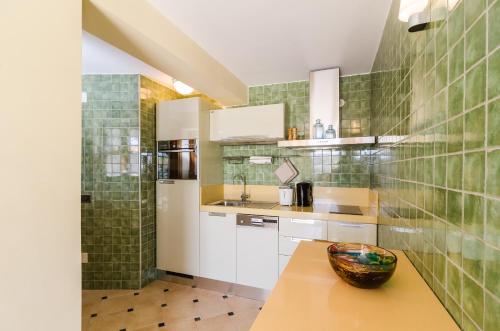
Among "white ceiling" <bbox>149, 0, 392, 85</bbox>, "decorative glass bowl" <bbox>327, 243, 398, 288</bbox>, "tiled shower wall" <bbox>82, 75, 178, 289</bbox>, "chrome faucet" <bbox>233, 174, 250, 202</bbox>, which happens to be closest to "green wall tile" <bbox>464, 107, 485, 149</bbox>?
"decorative glass bowl" <bbox>327, 243, 398, 288</bbox>

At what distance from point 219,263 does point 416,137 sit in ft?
7.19

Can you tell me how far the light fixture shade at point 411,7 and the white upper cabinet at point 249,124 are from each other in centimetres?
169

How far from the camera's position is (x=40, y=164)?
0.98 m

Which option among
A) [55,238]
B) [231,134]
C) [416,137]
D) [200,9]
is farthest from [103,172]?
[416,137]

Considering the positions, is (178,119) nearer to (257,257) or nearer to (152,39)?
(152,39)

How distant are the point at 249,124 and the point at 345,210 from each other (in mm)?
1354

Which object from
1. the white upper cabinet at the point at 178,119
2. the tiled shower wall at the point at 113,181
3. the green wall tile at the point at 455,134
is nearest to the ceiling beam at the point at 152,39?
the white upper cabinet at the point at 178,119

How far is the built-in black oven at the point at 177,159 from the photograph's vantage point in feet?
8.89

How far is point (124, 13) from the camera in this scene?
137 cm

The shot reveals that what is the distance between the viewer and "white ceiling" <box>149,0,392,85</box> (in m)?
1.52

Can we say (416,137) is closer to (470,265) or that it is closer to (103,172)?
(470,265)

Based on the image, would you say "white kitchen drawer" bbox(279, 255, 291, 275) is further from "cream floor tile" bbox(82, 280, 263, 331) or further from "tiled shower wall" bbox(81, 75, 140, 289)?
"tiled shower wall" bbox(81, 75, 140, 289)

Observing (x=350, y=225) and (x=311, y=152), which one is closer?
(x=350, y=225)

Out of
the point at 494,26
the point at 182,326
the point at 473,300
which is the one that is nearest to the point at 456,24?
the point at 494,26
